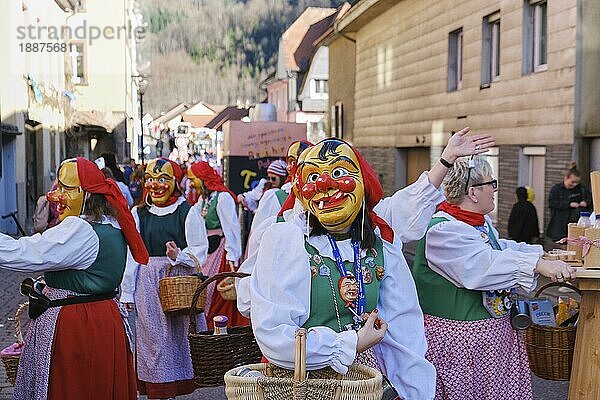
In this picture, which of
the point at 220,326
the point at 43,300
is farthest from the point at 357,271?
the point at 43,300

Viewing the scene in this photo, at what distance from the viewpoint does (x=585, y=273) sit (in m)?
4.41

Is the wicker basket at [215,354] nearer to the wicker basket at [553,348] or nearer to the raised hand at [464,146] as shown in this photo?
the raised hand at [464,146]

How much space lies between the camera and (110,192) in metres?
5.25

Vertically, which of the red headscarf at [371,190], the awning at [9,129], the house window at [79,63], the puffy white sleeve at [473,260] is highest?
the house window at [79,63]

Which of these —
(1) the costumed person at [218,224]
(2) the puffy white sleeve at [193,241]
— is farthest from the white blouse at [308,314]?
(1) the costumed person at [218,224]

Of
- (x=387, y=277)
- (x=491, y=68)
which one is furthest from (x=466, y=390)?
(x=491, y=68)

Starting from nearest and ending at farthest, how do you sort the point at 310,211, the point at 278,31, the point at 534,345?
the point at 310,211, the point at 534,345, the point at 278,31

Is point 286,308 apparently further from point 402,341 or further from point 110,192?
point 110,192

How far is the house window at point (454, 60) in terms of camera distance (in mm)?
20125

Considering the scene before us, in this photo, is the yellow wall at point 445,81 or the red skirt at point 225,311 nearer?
the red skirt at point 225,311

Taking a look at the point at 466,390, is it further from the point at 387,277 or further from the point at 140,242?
the point at 140,242

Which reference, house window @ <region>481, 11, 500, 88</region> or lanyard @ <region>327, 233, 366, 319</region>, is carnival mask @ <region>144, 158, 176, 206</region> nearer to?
lanyard @ <region>327, 233, 366, 319</region>

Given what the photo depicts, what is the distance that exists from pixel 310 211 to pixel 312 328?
0.48m

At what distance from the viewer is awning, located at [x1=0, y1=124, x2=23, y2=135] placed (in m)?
19.5
